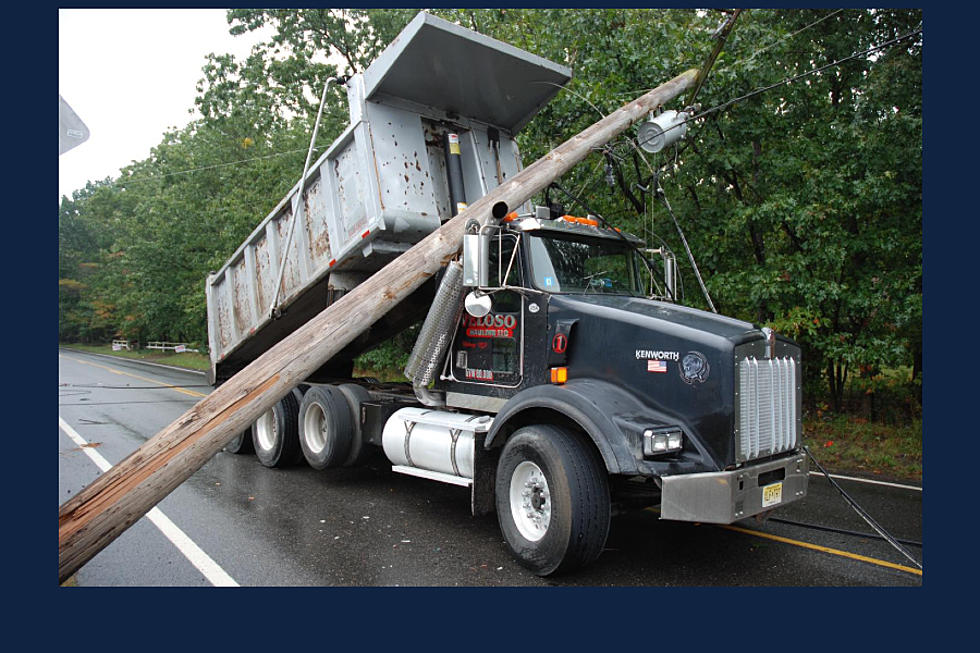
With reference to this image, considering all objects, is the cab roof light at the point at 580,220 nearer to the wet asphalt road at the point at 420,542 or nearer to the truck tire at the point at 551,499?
the truck tire at the point at 551,499

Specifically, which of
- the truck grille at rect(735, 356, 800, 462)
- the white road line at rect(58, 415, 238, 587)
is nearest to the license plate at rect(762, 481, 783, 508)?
the truck grille at rect(735, 356, 800, 462)

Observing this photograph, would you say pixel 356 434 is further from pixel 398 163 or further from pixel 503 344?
pixel 398 163

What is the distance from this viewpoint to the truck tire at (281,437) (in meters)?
7.91

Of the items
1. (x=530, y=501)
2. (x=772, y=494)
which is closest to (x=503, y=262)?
(x=530, y=501)

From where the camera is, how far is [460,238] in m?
5.84

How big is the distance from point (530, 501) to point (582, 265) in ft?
6.95

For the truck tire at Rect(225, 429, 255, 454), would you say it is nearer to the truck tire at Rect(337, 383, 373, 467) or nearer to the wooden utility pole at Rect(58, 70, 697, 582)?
the truck tire at Rect(337, 383, 373, 467)

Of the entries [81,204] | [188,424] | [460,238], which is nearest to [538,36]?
[460,238]

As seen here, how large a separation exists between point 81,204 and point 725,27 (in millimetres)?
68248

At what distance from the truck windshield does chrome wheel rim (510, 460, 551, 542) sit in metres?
1.52

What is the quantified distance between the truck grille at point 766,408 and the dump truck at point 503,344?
0.05 feet

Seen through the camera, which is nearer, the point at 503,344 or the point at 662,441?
the point at 662,441

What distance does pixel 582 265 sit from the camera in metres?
5.77

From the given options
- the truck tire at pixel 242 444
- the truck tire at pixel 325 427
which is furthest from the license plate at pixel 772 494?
the truck tire at pixel 242 444
